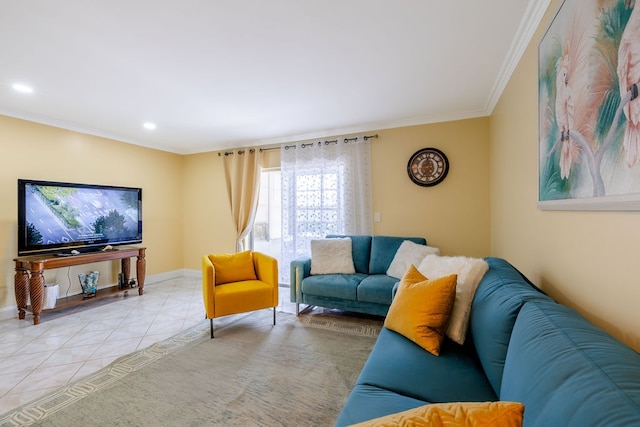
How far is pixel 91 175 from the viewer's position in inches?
155

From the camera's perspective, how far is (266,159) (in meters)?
4.56

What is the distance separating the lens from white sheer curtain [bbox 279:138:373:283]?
3.85m

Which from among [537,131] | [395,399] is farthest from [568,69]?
[395,399]

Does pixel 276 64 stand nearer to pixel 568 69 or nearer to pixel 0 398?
pixel 568 69

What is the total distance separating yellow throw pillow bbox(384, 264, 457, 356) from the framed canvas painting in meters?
0.72

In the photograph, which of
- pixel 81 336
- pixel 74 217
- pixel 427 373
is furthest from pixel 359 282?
pixel 74 217

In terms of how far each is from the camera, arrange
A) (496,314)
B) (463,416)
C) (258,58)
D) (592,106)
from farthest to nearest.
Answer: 1. (258,58)
2. (496,314)
3. (592,106)
4. (463,416)

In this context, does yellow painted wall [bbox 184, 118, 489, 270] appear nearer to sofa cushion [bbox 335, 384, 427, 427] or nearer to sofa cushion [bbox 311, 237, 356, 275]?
sofa cushion [bbox 311, 237, 356, 275]

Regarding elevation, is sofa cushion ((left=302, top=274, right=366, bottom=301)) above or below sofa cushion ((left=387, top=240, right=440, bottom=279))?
below

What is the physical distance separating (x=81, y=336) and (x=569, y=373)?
374 cm

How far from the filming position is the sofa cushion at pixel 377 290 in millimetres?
2785

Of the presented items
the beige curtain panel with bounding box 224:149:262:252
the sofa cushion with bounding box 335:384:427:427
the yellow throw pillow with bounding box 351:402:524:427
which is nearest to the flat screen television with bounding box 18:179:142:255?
the beige curtain panel with bounding box 224:149:262:252

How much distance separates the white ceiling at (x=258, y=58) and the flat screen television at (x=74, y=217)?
36.2 inches

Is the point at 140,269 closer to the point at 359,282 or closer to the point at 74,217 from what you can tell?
the point at 74,217
